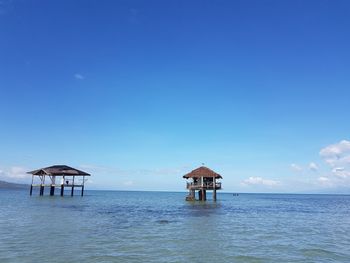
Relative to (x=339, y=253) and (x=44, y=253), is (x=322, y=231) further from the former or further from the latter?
(x=44, y=253)

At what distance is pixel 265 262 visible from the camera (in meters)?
14.0

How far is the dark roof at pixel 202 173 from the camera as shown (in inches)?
1994

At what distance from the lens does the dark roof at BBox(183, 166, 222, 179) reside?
166 feet

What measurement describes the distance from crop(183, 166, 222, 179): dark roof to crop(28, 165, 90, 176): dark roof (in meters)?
21.8

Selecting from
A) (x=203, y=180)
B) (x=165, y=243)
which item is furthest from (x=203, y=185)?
(x=165, y=243)

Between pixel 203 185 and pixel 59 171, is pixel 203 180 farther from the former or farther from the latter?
pixel 59 171

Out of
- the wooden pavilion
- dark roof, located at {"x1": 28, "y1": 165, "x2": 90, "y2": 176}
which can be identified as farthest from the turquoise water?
dark roof, located at {"x1": 28, "y1": 165, "x2": 90, "y2": 176}

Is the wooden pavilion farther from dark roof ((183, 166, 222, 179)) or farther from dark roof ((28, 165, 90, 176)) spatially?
dark roof ((28, 165, 90, 176))

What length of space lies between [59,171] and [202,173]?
26.3 metres

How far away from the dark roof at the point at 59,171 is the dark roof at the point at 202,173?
21.8 metres

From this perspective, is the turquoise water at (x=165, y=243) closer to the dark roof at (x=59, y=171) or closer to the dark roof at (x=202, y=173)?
the dark roof at (x=202, y=173)

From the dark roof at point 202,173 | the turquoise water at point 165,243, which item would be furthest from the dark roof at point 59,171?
the turquoise water at point 165,243

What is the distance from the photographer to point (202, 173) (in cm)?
5100

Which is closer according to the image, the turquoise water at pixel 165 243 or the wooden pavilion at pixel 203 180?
the turquoise water at pixel 165 243
